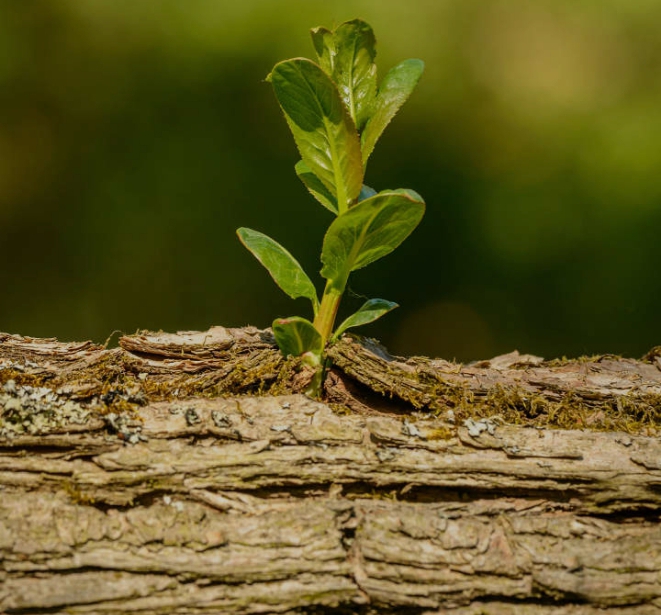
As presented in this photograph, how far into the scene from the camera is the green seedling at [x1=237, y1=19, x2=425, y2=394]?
1.32 meters

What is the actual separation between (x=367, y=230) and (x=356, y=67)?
369 millimetres

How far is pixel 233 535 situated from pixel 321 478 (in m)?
0.19

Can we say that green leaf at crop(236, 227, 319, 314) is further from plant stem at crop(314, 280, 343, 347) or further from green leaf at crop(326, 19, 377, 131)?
green leaf at crop(326, 19, 377, 131)

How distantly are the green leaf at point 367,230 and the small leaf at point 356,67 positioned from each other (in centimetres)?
27

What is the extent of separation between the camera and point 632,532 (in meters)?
1.18

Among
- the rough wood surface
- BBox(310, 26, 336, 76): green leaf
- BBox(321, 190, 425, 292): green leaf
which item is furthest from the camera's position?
BBox(310, 26, 336, 76): green leaf

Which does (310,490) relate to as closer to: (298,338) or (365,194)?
(298,338)

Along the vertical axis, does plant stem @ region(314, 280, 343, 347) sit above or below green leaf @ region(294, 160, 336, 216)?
below

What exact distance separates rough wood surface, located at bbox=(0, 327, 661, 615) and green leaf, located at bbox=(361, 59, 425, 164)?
1.60 feet

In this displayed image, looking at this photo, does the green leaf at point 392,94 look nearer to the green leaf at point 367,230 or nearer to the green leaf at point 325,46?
the green leaf at point 325,46

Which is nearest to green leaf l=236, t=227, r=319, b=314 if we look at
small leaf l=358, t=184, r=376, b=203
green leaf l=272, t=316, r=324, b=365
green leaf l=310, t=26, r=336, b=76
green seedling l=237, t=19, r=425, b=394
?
green seedling l=237, t=19, r=425, b=394

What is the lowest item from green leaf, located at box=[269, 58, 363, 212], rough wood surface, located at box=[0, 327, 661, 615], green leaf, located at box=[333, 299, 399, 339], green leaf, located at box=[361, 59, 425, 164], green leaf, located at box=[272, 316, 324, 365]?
rough wood surface, located at box=[0, 327, 661, 615]

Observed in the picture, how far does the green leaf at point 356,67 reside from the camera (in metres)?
1.39

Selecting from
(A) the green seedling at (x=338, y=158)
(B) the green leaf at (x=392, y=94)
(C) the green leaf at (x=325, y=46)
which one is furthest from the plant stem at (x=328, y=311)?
(C) the green leaf at (x=325, y=46)
